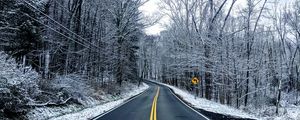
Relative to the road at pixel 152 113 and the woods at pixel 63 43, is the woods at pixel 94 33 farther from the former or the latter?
the road at pixel 152 113

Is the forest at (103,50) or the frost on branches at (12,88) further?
the forest at (103,50)

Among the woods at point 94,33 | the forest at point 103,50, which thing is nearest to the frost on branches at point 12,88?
the forest at point 103,50

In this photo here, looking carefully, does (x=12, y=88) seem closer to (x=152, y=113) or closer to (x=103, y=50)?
(x=152, y=113)

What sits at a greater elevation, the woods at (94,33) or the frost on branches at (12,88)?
the woods at (94,33)

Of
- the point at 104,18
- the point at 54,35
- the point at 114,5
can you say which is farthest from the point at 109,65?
the point at 54,35

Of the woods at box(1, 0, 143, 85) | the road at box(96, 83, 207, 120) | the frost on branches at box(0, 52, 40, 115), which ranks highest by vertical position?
the woods at box(1, 0, 143, 85)

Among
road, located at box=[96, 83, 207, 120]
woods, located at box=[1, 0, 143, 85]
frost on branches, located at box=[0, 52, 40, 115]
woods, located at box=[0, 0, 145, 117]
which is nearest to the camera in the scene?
frost on branches, located at box=[0, 52, 40, 115]

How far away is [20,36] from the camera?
65.2ft

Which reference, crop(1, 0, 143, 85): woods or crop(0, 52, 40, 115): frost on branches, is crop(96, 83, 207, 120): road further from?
crop(1, 0, 143, 85): woods

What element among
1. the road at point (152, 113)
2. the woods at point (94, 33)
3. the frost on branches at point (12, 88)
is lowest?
the road at point (152, 113)

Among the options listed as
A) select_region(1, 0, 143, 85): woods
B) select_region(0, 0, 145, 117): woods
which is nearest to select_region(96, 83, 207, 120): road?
select_region(0, 0, 145, 117): woods

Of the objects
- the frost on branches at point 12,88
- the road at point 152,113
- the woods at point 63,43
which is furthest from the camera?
the woods at point 63,43

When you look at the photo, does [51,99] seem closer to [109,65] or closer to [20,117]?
[20,117]

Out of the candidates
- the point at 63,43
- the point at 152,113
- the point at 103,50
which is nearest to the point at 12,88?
the point at 152,113
